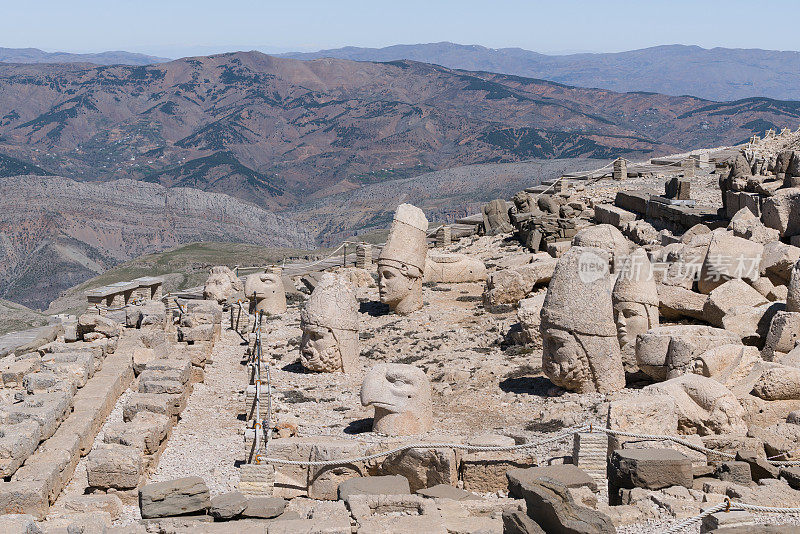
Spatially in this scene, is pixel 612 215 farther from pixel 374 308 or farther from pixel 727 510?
pixel 727 510

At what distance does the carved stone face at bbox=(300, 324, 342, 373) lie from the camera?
14.4 meters

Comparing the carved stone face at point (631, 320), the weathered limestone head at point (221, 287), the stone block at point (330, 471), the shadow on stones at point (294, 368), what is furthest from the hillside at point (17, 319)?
the stone block at point (330, 471)

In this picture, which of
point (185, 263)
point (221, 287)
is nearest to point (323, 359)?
point (221, 287)

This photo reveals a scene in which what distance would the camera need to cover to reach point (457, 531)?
24.6 ft

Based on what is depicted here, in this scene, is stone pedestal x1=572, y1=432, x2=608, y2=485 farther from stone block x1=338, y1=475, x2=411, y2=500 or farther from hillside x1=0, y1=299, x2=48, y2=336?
hillside x1=0, y1=299, x2=48, y2=336

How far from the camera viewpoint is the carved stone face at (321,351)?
14.4m

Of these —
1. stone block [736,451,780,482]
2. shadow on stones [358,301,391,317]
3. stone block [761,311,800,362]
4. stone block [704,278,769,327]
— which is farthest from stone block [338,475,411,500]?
shadow on stones [358,301,391,317]

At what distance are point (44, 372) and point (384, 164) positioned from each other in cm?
17966

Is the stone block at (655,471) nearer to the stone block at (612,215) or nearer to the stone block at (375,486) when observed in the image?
the stone block at (375,486)

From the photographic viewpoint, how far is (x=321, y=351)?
47.4ft

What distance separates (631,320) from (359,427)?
4.44m

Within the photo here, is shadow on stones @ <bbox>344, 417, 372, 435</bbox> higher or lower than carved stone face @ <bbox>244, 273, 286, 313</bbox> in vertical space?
higher

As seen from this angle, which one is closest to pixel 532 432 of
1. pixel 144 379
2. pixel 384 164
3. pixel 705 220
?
pixel 144 379

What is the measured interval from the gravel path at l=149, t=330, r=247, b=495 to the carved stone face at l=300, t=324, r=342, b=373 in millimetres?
1196
